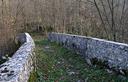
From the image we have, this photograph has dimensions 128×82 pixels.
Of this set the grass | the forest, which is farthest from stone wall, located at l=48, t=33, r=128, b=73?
the forest

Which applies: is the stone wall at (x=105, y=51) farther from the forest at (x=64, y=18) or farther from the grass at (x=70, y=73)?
the forest at (x=64, y=18)

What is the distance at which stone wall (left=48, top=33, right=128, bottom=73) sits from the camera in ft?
25.9

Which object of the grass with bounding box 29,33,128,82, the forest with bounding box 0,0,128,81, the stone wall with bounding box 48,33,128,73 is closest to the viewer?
the stone wall with bounding box 48,33,128,73

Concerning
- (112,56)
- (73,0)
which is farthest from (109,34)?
(73,0)

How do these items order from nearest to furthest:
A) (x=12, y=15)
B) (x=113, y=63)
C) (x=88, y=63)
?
(x=113, y=63) < (x=88, y=63) < (x=12, y=15)

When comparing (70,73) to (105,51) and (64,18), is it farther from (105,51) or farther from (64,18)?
(64,18)

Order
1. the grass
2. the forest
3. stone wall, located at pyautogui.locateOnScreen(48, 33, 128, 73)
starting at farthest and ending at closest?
the forest < the grass < stone wall, located at pyautogui.locateOnScreen(48, 33, 128, 73)

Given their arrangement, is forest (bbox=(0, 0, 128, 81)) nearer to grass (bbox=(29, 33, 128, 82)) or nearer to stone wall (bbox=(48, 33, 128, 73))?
stone wall (bbox=(48, 33, 128, 73))

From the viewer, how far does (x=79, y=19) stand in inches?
1109

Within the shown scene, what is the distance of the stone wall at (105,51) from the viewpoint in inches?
311

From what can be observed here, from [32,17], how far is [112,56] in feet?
95.0

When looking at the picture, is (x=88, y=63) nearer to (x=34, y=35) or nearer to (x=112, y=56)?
(x=112, y=56)

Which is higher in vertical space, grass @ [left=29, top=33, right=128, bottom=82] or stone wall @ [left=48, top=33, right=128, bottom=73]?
stone wall @ [left=48, top=33, right=128, bottom=73]

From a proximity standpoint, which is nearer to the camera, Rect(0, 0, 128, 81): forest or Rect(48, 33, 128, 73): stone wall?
Rect(48, 33, 128, 73): stone wall
